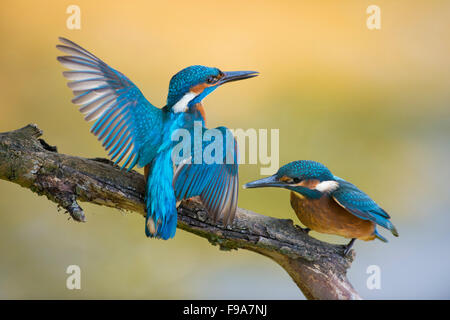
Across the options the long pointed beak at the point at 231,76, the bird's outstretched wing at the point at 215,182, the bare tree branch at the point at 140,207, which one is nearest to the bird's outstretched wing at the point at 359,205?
the bare tree branch at the point at 140,207

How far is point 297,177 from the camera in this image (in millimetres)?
1984

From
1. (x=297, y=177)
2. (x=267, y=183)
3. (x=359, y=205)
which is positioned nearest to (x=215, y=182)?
(x=267, y=183)

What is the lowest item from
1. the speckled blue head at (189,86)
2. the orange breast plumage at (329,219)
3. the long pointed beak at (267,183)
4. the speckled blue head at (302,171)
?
the orange breast plumage at (329,219)

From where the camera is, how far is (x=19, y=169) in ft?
5.98

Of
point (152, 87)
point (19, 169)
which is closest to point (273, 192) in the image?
point (152, 87)

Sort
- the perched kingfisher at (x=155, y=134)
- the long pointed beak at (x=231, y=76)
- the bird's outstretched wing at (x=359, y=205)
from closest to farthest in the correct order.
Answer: the perched kingfisher at (x=155, y=134)
the bird's outstretched wing at (x=359, y=205)
the long pointed beak at (x=231, y=76)

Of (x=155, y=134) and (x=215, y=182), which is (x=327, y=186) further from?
(x=155, y=134)

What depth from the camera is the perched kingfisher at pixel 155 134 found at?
5.82 feet

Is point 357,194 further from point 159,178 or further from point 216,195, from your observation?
point 159,178

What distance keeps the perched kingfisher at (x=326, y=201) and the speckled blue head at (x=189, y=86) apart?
41 cm

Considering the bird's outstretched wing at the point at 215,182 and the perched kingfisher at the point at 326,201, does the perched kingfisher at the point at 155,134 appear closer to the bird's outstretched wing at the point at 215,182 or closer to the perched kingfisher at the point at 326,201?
the bird's outstretched wing at the point at 215,182

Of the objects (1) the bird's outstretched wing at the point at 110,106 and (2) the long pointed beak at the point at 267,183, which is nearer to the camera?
(1) the bird's outstretched wing at the point at 110,106

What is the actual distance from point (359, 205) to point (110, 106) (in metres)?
1.03

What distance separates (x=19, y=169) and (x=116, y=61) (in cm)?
215
